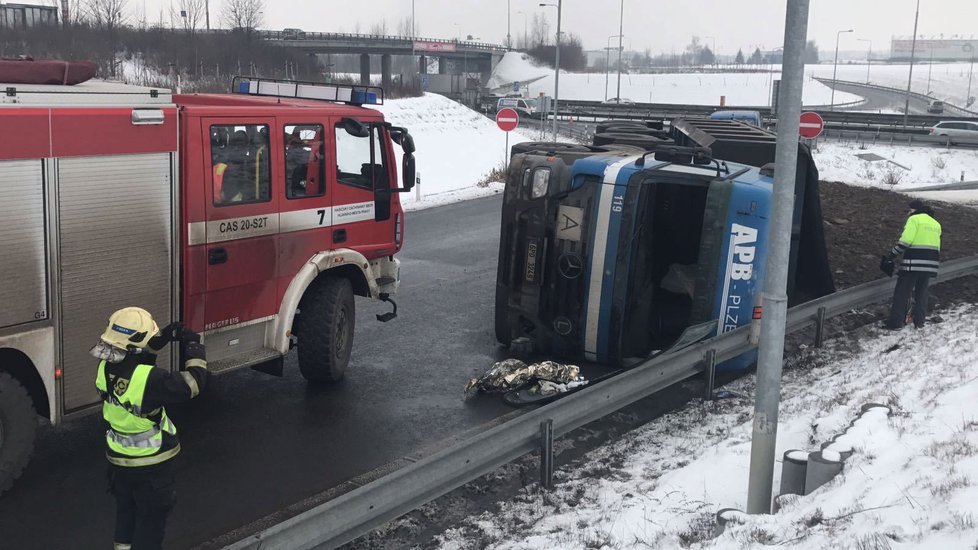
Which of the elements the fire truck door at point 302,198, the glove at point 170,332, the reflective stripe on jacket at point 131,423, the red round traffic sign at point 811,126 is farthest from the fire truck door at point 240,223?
the red round traffic sign at point 811,126

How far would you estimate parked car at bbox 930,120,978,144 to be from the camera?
132 ft

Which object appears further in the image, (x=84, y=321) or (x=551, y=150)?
(x=551, y=150)

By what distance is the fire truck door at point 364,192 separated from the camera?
8.73 metres

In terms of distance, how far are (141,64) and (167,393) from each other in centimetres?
4822

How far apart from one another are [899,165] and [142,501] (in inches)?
1392

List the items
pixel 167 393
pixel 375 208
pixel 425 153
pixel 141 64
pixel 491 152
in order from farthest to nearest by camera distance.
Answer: pixel 141 64
pixel 491 152
pixel 425 153
pixel 375 208
pixel 167 393

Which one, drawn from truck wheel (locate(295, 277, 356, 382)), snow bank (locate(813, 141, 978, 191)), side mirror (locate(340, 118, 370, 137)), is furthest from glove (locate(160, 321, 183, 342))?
snow bank (locate(813, 141, 978, 191))

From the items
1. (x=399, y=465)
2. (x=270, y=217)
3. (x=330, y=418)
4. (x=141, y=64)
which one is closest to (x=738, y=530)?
(x=399, y=465)

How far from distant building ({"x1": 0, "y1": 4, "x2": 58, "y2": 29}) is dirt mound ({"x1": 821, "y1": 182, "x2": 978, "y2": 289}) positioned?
40.4 metres

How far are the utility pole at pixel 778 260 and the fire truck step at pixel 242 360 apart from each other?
14.2 ft

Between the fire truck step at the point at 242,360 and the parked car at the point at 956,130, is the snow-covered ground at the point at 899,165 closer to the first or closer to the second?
the parked car at the point at 956,130

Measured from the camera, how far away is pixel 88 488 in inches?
257

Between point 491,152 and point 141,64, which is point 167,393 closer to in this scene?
point 491,152

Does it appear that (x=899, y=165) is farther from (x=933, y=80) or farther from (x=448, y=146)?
(x=933, y=80)
